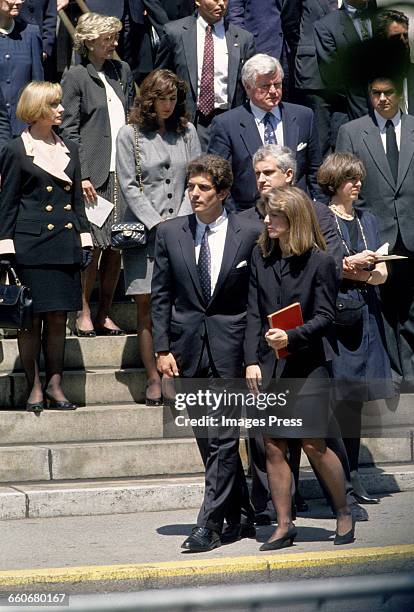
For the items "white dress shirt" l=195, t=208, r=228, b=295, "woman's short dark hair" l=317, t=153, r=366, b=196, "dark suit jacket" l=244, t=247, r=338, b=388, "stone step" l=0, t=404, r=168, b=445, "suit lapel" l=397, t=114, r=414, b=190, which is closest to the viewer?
"dark suit jacket" l=244, t=247, r=338, b=388

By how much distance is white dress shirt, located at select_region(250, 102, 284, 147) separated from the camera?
8336 millimetres

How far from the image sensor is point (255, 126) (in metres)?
8.30

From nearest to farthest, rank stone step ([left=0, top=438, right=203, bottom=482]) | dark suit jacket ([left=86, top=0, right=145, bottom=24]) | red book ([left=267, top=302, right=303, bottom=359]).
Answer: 1. red book ([left=267, top=302, right=303, bottom=359])
2. stone step ([left=0, top=438, right=203, bottom=482])
3. dark suit jacket ([left=86, top=0, right=145, bottom=24])

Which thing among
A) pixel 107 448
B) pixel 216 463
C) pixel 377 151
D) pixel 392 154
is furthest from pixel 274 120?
pixel 216 463

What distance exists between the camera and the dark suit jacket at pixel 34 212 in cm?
797

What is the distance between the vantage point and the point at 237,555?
21.4 feet

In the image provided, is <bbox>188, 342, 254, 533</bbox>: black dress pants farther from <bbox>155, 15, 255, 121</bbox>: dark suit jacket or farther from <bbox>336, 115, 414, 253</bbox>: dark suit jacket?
<bbox>155, 15, 255, 121</bbox>: dark suit jacket

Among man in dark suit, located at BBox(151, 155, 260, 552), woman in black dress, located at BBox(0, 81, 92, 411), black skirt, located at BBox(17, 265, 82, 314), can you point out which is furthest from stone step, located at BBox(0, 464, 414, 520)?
black skirt, located at BBox(17, 265, 82, 314)

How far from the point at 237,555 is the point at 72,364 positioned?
270cm

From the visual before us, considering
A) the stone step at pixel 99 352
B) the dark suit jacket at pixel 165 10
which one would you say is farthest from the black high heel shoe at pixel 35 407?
the dark suit jacket at pixel 165 10

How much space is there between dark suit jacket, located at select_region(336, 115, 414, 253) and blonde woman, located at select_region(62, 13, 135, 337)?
1.66 meters

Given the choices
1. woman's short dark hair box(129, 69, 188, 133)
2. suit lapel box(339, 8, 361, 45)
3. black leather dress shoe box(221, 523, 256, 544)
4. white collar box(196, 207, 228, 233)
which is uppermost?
suit lapel box(339, 8, 361, 45)

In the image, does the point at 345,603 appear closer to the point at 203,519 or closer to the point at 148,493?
the point at 203,519

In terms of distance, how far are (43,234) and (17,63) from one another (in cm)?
189
